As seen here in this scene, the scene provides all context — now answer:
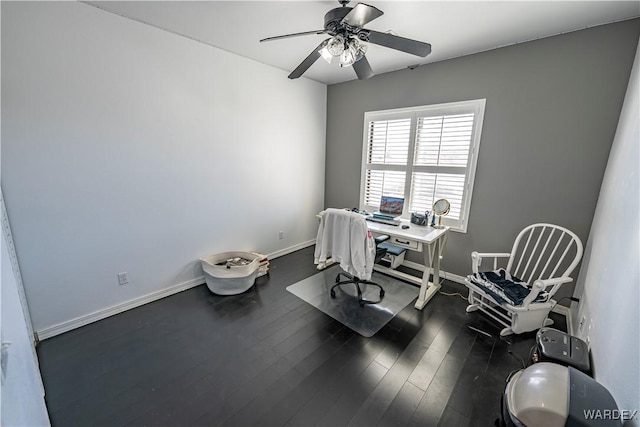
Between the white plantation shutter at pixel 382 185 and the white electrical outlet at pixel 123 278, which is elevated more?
the white plantation shutter at pixel 382 185

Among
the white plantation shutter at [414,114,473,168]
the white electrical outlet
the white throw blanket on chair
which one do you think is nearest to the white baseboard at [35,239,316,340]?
the white electrical outlet

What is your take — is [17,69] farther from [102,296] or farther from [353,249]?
[353,249]

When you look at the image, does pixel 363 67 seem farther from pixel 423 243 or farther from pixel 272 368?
pixel 272 368

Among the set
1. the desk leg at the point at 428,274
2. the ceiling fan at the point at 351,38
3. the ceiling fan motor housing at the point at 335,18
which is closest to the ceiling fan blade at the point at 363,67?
the ceiling fan at the point at 351,38

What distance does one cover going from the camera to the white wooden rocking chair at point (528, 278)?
204 centimetres

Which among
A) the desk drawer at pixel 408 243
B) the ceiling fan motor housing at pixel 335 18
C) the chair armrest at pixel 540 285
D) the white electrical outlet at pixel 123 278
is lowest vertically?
the white electrical outlet at pixel 123 278

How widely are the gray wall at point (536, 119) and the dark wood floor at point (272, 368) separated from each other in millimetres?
1115

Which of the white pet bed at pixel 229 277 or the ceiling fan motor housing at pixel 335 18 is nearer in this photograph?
the ceiling fan motor housing at pixel 335 18

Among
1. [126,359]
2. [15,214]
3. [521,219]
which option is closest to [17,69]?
[15,214]

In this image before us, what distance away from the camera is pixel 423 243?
245cm

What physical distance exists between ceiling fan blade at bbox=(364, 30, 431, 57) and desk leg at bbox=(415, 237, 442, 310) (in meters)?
1.68

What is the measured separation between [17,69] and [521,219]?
4.30 meters

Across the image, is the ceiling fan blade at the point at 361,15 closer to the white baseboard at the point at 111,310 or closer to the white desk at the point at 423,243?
the white desk at the point at 423,243

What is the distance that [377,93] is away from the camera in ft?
11.1
